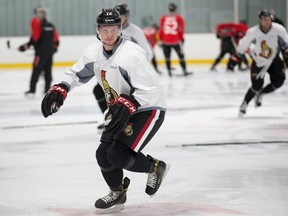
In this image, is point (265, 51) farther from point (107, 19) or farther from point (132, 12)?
point (132, 12)

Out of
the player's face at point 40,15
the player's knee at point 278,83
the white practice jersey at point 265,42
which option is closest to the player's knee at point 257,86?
the player's knee at point 278,83

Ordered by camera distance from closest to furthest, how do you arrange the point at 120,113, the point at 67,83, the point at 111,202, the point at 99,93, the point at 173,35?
the point at 120,113
the point at 111,202
the point at 67,83
the point at 99,93
the point at 173,35

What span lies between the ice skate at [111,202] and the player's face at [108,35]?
749 millimetres

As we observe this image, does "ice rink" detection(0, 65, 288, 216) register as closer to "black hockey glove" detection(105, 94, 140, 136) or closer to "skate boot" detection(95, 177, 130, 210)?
"skate boot" detection(95, 177, 130, 210)

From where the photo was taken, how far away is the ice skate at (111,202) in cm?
386

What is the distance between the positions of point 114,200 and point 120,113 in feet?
1.65

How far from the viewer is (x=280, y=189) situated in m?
4.26

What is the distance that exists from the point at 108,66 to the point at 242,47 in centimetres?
421

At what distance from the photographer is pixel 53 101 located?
12.5ft

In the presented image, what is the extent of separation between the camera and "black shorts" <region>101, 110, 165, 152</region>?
3.74m

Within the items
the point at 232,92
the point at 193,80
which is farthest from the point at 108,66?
the point at 193,80

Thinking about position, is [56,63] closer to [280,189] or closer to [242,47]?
[242,47]

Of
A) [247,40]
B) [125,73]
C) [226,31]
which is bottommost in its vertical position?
[226,31]

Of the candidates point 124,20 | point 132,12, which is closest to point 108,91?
point 124,20
